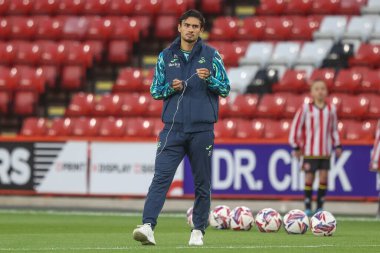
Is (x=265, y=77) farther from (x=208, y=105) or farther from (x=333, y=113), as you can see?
(x=208, y=105)

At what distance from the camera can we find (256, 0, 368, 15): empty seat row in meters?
24.0

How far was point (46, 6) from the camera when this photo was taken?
26.5m

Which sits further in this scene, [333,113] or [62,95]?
[62,95]

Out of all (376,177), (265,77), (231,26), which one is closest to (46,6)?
(231,26)

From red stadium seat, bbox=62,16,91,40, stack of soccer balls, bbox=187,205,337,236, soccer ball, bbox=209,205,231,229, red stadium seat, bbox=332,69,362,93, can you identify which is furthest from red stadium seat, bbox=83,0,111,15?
soccer ball, bbox=209,205,231,229

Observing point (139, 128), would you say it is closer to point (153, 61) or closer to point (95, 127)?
point (95, 127)

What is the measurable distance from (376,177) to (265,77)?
4.23 meters

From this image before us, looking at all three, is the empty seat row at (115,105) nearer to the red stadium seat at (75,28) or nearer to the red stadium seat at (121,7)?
the red stadium seat at (75,28)

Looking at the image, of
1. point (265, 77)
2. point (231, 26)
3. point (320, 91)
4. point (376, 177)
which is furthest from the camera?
point (231, 26)

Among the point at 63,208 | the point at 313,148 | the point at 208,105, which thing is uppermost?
the point at 208,105

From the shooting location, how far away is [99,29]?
25172mm

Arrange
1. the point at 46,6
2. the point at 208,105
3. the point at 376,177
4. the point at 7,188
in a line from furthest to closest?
the point at 46,6, the point at 7,188, the point at 376,177, the point at 208,105

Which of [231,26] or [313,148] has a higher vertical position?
[231,26]

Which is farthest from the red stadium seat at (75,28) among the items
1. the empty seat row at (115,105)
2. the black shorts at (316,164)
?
the black shorts at (316,164)
